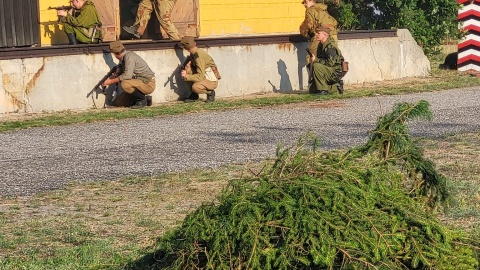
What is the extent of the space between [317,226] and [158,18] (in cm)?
1641

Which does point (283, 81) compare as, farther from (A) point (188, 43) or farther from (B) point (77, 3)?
(B) point (77, 3)

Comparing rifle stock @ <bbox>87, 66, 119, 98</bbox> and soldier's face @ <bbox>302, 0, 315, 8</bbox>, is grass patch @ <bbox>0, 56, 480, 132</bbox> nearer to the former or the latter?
rifle stock @ <bbox>87, 66, 119, 98</bbox>

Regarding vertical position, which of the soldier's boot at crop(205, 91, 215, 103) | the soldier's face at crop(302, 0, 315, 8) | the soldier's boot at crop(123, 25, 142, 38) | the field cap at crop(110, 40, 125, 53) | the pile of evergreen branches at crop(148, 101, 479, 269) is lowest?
the soldier's boot at crop(205, 91, 215, 103)

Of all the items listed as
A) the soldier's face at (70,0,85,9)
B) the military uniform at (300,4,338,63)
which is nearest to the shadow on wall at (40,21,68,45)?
the soldier's face at (70,0,85,9)

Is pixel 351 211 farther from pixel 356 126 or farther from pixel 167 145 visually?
pixel 356 126

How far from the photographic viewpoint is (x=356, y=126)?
14.0 meters

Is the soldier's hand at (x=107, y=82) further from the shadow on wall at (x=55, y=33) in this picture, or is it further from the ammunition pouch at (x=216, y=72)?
the shadow on wall at (x=55, y=33)

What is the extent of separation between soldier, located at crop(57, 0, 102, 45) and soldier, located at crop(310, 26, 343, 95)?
398 cm

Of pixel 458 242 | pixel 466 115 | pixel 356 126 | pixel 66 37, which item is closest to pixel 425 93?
pixel 466 115

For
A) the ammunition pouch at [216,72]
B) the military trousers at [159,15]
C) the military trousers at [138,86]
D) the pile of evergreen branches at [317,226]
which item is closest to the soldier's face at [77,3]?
the military trousers at [159,15]

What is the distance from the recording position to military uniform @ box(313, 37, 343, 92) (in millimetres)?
18359

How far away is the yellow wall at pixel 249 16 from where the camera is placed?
2311 centimetres

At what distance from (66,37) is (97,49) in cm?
275

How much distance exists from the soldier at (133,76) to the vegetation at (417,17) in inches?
314
